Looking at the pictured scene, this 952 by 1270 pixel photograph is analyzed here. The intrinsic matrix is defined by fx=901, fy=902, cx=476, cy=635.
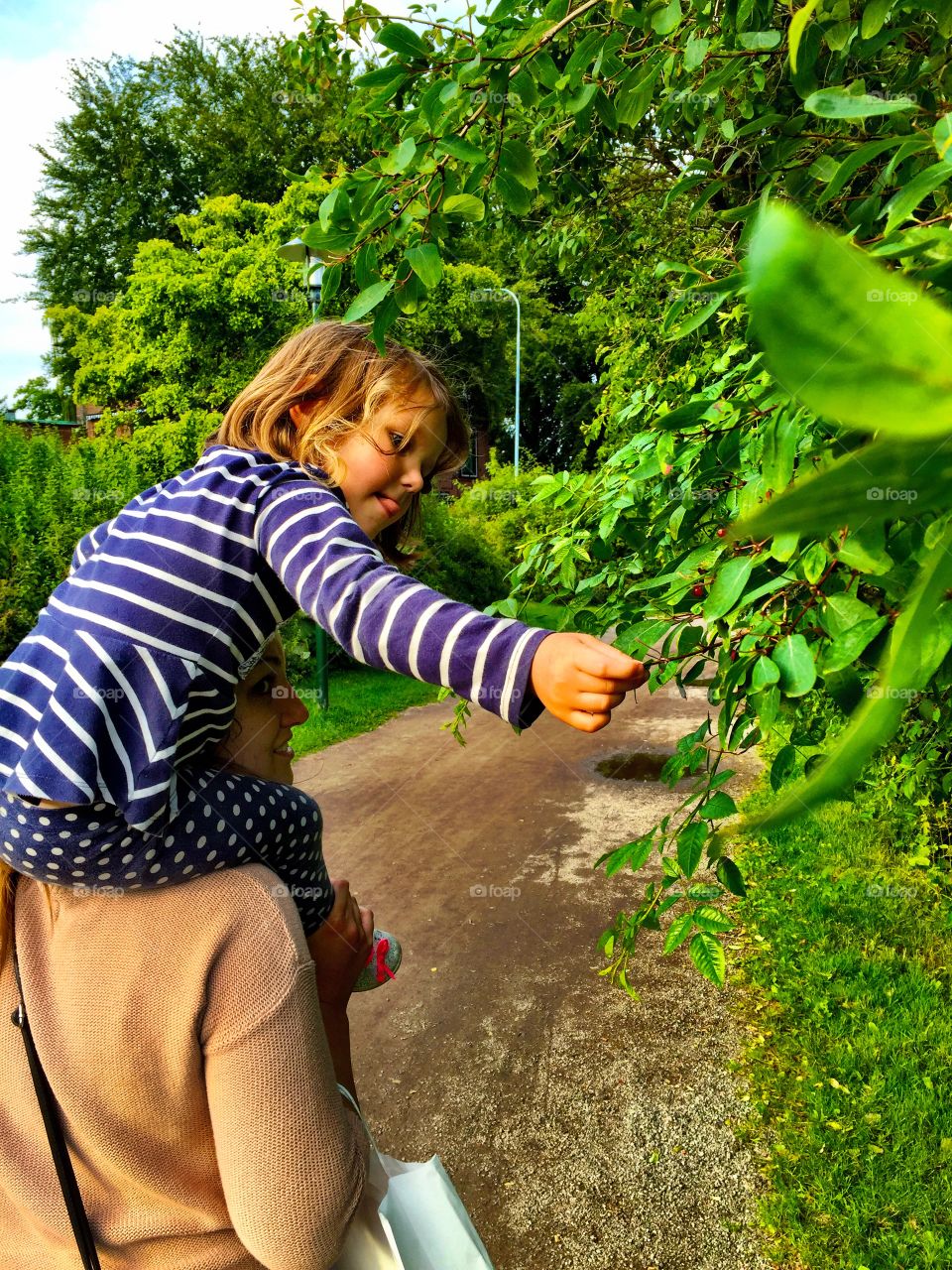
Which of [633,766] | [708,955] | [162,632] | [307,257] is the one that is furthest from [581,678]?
[633,766]

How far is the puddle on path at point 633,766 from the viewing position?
709cm

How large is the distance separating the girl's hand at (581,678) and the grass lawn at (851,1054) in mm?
2360

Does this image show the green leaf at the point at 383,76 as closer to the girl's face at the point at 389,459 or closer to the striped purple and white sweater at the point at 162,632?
the girl's face at the point at 389,459

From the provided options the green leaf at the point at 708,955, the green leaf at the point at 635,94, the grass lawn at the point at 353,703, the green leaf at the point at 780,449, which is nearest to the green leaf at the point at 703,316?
the green leaf at the point at 780,449

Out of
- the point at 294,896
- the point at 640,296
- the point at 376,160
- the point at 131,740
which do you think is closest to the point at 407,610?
the point at 131,740

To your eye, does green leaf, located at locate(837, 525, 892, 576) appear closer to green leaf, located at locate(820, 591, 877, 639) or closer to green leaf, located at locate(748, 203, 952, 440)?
green leaf, located at locate(820, 591, 877, 639)

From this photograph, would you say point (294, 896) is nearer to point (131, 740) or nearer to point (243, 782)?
point (243, 782)

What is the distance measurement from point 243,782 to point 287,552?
1.25ft

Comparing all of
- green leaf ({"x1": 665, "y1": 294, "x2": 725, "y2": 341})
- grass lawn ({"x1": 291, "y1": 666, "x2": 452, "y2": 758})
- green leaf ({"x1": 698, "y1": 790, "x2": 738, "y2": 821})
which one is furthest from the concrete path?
green leaf ({"x1": 665, "y1": 294, "x2": 725, "y2": 341})

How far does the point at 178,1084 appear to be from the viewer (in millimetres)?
1024

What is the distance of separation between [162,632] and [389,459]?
54cm

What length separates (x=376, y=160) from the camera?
144cm

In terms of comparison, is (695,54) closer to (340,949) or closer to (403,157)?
(403,157)

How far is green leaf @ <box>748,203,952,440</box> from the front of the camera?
0.49ft
